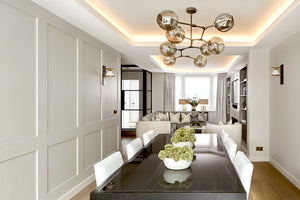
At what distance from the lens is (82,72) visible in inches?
141

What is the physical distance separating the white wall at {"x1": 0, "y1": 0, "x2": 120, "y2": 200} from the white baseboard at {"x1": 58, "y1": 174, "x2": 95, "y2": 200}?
0.01 meters

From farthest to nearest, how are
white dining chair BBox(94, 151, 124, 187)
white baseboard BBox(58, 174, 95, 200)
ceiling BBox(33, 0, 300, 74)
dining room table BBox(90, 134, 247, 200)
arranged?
white baseboard BBox(58, 174, 95, 200)
ceiling BBox(33, 0, 300, 74)
white dining chair BBox(94, 151, 124, 187)
dining room table BBox(90, 134, 247, 200)

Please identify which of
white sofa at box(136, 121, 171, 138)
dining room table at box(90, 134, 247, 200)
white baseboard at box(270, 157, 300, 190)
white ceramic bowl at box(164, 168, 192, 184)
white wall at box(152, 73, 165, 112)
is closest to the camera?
dining room table at box(90, 134, 247, 200)

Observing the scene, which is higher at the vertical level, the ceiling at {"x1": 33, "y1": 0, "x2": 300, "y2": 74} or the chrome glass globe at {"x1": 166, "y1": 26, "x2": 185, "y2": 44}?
the ceiling at {"x1": 33, "y1": 0, "x2": 300, "y2": 74}

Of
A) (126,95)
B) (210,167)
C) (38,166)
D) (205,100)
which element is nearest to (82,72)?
(38,166)

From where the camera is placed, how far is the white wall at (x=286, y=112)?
12.0ft

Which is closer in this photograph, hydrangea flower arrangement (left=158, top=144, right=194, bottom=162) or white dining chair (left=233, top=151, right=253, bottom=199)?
white dining chair (left=233, top=151, right=253, bottom=199)

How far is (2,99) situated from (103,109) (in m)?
2.41

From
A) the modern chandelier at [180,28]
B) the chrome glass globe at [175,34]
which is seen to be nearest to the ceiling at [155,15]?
the modern chandelier at [180,28]

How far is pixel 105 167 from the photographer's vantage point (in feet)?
6.04

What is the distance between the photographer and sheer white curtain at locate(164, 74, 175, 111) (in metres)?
10.2

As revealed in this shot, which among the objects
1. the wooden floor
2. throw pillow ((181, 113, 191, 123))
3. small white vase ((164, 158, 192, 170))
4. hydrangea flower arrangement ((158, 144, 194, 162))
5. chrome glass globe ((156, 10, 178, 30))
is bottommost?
the wooden floor

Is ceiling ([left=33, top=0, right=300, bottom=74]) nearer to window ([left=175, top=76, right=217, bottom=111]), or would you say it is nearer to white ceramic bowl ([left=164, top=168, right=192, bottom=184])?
white ceramic bowl ([left=164, top=168, right=192, bottom=184])

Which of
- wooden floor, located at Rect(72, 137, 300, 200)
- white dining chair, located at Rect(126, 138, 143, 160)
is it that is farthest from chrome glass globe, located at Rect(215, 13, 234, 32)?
wooden floor, located at Rect(72, 137, 300, 200)
